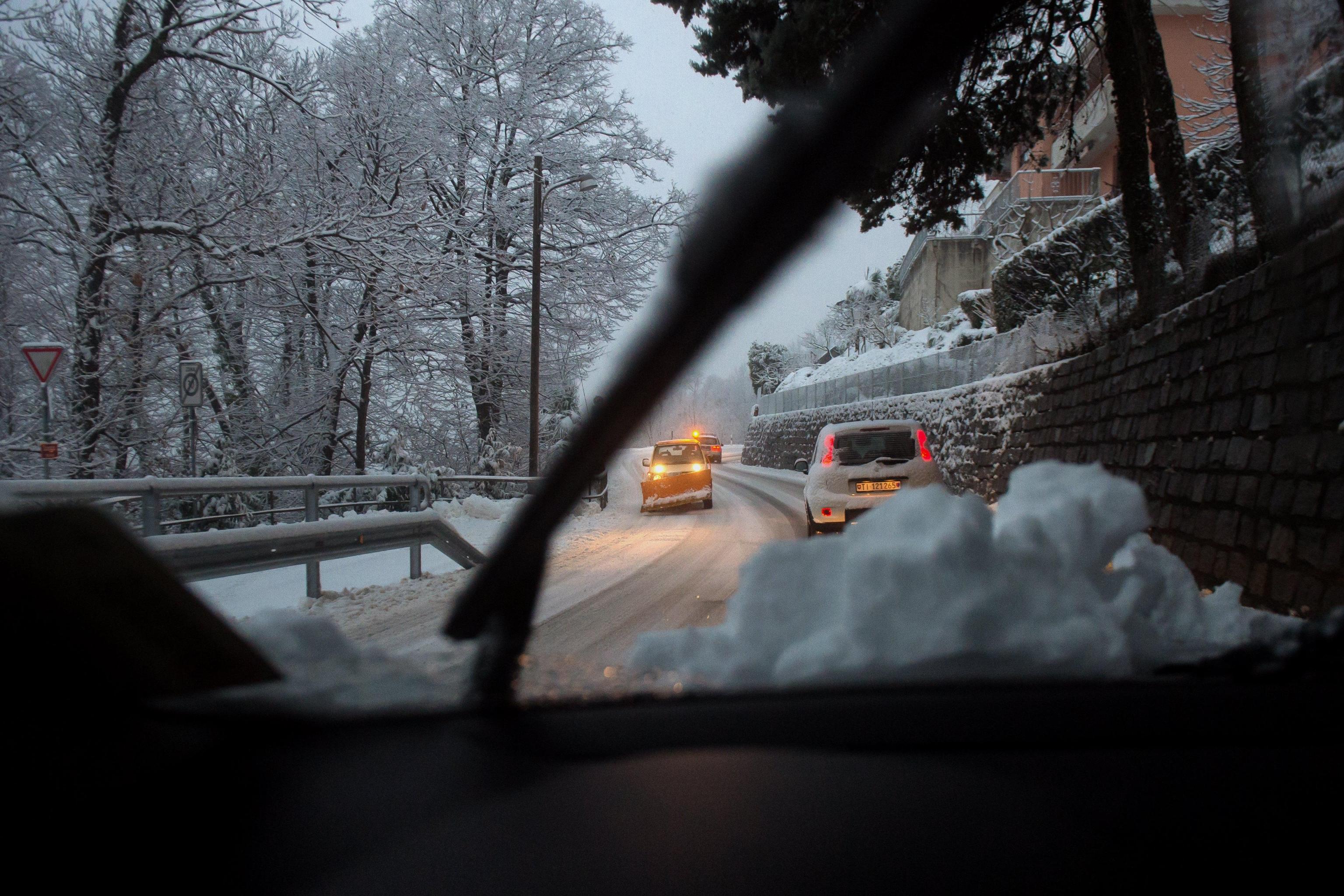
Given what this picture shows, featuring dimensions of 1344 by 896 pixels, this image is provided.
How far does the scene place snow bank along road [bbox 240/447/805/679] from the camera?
1316 millimetres

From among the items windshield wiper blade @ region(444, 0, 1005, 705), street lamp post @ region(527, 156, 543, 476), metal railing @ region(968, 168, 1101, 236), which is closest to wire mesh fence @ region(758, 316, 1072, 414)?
metal railing @ region(968, 168, 1101, 236)

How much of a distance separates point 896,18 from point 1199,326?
7.29ft

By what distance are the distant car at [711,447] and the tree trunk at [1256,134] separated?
2121mm

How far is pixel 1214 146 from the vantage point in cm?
451

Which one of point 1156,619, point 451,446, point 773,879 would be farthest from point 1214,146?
point 451,446

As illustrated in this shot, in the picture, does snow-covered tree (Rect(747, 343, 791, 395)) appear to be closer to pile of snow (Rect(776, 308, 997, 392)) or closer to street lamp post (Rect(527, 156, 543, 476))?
pile of snow (Rect(776, 308, 997, 392))

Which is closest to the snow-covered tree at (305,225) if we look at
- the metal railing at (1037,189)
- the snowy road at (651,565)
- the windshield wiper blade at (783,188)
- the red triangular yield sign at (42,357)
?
the red triangular yield sign at (42,357)

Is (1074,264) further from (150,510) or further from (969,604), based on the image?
(150,510)

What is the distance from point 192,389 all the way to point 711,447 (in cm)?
838

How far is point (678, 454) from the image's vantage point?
145 inches

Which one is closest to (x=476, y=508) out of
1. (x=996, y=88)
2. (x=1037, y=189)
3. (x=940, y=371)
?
(x=996, y=88)

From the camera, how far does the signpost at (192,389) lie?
30.2 ft

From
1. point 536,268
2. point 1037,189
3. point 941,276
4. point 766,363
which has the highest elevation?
point 536,268

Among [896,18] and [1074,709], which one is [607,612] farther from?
[896,18]
